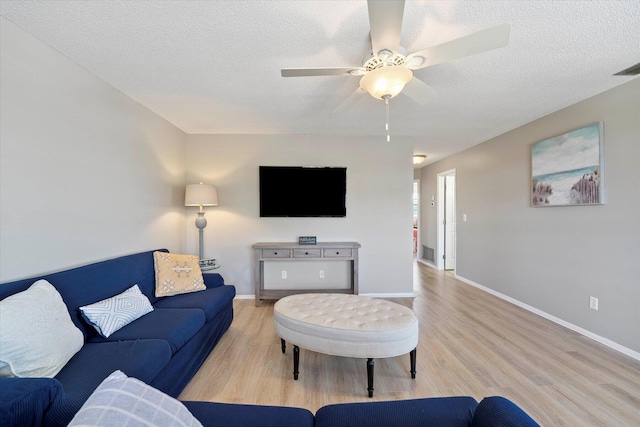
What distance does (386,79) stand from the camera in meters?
1.63

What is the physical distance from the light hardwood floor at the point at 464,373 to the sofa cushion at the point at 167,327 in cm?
41

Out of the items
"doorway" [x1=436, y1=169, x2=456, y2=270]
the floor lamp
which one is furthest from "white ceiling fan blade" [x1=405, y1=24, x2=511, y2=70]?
"doorway" [x1=436, y1=169, x2=456, y2=270]

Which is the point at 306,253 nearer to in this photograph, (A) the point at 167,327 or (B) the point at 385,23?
(A) the point at 167,327

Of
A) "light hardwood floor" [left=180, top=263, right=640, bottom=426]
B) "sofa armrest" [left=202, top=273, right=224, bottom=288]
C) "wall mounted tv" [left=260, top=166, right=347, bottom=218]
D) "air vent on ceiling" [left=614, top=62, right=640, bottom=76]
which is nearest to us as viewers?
"light hardwood floor" [left=180, top=263, right=640, bottom=426]

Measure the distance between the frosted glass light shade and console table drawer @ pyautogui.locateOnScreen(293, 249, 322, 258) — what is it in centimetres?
219

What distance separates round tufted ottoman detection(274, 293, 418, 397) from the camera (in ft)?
5.73

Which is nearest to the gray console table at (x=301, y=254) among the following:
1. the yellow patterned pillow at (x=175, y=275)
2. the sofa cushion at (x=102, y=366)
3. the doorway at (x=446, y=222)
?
the yellow patterned pillow at (x=175, y=275)

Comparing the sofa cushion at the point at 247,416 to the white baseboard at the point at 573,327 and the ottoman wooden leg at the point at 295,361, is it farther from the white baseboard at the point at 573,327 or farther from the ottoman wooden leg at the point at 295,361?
the white baseboard at the point at 573,327

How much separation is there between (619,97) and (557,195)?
0.99 metres

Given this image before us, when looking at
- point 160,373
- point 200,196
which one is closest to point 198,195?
point 200,196

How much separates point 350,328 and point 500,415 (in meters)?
0.98

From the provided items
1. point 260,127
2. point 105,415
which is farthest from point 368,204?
point 105,415

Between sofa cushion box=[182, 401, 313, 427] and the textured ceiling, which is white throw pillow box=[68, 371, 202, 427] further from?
the textured ceiling

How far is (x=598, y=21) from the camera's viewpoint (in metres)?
1.54
